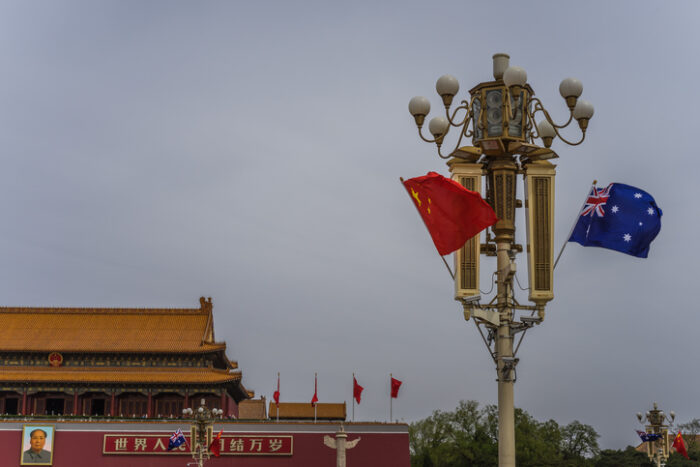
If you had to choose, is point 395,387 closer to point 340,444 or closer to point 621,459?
point 340,444

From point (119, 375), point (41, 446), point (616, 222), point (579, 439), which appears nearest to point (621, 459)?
point (579, 439)

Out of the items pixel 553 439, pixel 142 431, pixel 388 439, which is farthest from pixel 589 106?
pixel 553 439

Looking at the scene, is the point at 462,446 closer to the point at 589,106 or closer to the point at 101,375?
the point at 101,375

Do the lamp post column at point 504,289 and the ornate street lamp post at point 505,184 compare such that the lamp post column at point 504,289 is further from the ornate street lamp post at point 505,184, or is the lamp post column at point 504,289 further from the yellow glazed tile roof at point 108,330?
the yellow glazed tile roof at point 108,330

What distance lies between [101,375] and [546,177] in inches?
1049

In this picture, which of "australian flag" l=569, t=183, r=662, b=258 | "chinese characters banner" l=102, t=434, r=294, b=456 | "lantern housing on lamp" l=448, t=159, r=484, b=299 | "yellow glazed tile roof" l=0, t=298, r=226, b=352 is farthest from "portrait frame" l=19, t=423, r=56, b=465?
"australian flag" l=569, t=183, r=662, b=258

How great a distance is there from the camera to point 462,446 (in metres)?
41.4

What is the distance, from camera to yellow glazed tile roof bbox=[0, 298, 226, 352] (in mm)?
35250

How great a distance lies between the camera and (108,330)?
120 feet

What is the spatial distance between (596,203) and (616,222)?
352 millimetres

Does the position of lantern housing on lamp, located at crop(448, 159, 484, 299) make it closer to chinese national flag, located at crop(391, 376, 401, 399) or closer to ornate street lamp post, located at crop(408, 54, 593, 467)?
ornate street lamp post, located at crop(408, 54, 593, 467)

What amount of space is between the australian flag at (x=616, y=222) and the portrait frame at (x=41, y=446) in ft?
84.1

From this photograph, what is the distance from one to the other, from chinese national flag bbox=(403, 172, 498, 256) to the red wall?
2247 cm

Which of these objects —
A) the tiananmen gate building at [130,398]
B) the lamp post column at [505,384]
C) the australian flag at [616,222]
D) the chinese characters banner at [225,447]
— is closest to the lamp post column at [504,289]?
the lamp post column at [505,384]
